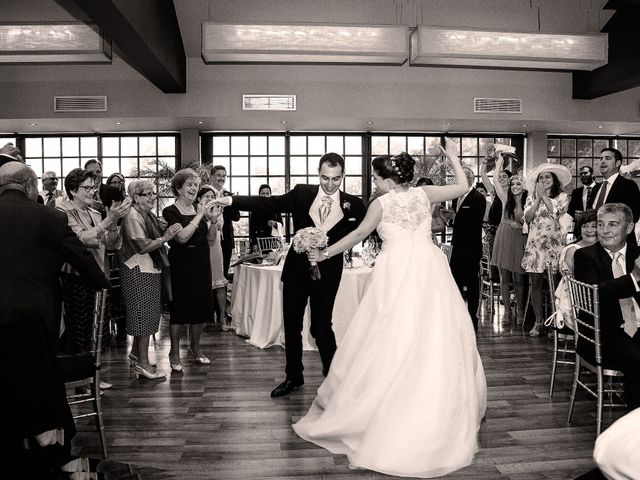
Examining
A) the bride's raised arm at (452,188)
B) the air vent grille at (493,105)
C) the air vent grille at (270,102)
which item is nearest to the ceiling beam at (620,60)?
the air vent grille at (493,105)

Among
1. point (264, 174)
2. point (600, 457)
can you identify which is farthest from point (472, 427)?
point (264, 174)

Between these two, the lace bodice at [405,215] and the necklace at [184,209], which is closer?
the lace bodice at [405,215]

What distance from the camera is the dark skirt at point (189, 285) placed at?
4957 millimetres

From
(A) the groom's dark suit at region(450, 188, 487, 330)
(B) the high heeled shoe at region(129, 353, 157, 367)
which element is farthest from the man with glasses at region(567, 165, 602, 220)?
(B) the high heeled shoe at region(129, 353, 157, 367)

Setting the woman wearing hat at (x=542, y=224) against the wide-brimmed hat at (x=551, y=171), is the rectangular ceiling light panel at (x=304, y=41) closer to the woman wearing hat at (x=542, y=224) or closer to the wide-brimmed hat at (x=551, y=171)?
the wide-brimmed hat at (x=551, y=171)

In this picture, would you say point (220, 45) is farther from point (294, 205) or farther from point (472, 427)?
point (472, 427)

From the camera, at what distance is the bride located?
3.11 metres

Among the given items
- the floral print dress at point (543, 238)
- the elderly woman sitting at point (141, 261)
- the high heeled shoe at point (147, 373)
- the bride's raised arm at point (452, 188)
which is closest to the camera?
the bride's raised arm at point (452, 188)

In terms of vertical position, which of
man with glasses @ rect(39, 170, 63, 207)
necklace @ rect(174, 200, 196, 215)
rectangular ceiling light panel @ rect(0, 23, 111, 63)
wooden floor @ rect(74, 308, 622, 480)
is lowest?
wooden floor @ rect(74, 308, 622, 480)

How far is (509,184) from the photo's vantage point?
740 centimetres

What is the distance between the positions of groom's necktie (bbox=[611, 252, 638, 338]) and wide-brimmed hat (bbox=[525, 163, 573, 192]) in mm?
2829

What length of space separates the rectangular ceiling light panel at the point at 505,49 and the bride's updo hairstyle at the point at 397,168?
327 cm

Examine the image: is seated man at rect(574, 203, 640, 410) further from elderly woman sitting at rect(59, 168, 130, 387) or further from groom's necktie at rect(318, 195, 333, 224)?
elderly woman sitting at rect(59, 168, 130, 387)

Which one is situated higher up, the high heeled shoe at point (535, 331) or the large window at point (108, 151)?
the large window at point (108, 151)
